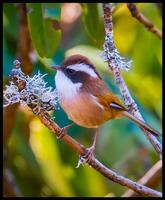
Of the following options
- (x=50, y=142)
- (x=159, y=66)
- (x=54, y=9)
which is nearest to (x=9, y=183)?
(x=50, y=142)

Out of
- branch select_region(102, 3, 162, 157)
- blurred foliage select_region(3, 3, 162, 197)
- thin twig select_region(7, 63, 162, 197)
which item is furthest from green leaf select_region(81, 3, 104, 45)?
thin twig select_region(7, 63, 162, 197)

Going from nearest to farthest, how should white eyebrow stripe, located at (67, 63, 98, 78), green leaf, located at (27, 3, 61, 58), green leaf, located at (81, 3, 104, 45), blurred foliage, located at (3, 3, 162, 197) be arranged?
1. white eyebrow stripe, located at (67, 63, 98, 78)
2. green leaf, located at (27, 3, 61, 58)
3. green leaf, located at (81, 3, 104, 45)
4. blurred foliage, located at (3, 3, 162, 197)

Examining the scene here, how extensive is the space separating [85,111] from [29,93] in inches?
14.7

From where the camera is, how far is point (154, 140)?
153 cm

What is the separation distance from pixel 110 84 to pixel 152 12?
45cm

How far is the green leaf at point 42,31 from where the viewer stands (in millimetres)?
2088

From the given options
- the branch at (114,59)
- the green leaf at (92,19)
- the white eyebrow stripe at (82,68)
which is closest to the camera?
the branch at (114,59)

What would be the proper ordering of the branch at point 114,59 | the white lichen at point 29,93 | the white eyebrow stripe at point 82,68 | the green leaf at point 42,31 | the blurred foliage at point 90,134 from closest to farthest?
the white lichen at point 29,93, the branch at point 114,59, the white eyebrow stripe at point 82,68, the green leaf at point 42,31, the blurred foliage at point 90,134

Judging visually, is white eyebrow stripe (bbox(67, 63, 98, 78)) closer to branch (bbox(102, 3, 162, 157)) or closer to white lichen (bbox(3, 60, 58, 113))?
branch (bbox(102, 3, 162, 157))

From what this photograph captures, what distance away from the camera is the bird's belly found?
160 cm

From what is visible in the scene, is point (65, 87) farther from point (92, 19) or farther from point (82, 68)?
point (92, 19)

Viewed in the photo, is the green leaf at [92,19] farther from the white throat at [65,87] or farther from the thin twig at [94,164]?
the thin twig at [94,164]

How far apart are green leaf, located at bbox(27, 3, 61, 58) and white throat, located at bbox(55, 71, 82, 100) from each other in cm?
43

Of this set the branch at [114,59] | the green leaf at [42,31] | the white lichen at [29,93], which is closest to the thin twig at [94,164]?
the white lichen at [29,93]
